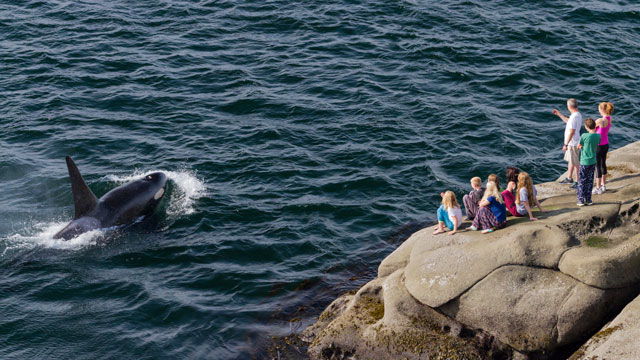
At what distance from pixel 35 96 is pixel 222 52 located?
364 inches

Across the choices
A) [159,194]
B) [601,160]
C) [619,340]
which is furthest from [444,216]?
[159,194]

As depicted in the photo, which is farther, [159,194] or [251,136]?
[251,136]

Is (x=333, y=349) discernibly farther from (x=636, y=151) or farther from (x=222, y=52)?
(x=222, y=52)

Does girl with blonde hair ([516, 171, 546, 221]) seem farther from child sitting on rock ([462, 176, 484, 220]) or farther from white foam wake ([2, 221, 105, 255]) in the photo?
white foam wake ([2, 221, 105, 255])

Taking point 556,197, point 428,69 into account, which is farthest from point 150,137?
point 556,197

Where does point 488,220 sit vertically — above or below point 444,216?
above

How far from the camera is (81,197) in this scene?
21.0 metres

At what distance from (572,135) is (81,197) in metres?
14.7

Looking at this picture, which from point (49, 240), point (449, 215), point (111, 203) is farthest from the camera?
point (111, 203)

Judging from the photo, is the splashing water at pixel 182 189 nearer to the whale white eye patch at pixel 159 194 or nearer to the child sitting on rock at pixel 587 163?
the whale white eye patch at pixel 159 194

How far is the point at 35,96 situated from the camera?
99.2ft

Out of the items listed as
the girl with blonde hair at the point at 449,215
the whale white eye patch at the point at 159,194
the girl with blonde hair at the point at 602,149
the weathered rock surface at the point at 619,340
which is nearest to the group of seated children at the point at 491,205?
the girl with blonde hair at the point at 449,215

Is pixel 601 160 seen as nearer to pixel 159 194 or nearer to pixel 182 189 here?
pixel 182 189

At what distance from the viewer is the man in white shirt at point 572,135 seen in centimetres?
1895
